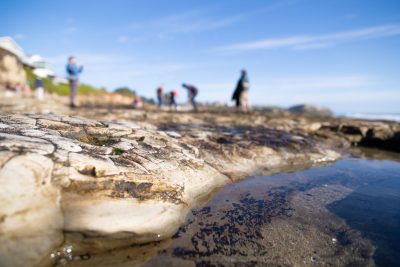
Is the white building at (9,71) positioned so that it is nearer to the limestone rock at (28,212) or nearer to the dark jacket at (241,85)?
the dark jacket at (241,85)

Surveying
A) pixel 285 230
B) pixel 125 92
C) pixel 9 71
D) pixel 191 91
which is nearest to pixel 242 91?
pixel 191 91

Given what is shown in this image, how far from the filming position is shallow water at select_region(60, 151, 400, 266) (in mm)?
2541

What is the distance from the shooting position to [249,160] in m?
5.75

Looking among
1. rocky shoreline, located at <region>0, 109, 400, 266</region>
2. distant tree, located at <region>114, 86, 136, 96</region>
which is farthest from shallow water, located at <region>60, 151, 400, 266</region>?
distant tree, located at <region>114, 86, 136, 96</region>

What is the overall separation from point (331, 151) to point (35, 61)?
73659mm

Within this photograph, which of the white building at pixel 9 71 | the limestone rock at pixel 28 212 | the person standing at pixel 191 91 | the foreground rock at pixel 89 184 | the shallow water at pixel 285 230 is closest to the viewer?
the limestone rock at pixel 28 212

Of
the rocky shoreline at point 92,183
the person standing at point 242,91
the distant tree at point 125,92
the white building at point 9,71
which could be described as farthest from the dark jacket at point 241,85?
the distant tree at point 125,92

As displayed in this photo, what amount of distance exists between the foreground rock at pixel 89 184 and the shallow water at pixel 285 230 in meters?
0.25

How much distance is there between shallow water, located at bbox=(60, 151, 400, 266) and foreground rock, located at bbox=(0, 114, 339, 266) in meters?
0.25

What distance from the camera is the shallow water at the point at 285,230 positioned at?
8.34 ft

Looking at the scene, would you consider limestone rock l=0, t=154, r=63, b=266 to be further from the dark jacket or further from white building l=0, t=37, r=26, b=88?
white building l=0, t=37, r=26, b=88

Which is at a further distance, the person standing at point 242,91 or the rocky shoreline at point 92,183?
the person standing at point 242,91

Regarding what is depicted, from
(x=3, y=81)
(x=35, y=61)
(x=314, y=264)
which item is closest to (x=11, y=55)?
(x=3, y=81)

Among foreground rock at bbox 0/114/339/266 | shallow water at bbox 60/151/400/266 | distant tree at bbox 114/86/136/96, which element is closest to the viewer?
foreground rock at bbox 0/114/339/266
